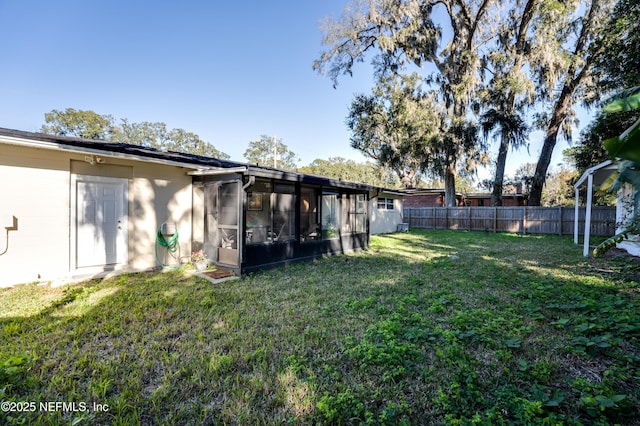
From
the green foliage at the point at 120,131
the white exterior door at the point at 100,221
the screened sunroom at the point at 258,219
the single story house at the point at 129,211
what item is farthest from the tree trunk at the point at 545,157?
the green foliage at the point at 120,131

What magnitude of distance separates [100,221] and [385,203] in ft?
41.9

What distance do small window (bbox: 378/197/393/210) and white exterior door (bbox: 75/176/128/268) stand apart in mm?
11833

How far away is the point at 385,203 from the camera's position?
1566cm

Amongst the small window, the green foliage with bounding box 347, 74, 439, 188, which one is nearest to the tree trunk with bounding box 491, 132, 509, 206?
the green foliage with bounding box 347, 74, 439, 188

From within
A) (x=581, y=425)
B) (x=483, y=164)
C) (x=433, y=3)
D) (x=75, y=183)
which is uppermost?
(x=433, y=3)

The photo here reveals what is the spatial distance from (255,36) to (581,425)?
48.0 ft

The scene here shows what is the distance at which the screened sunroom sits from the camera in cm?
589

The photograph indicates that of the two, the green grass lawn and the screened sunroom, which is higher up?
the screened sunroom

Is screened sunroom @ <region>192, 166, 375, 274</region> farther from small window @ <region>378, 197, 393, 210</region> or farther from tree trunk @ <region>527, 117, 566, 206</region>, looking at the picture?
tree trunk @ <region>527, 117, 566, 206</region>

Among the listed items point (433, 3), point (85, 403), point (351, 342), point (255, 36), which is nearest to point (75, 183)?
point (85, 403)

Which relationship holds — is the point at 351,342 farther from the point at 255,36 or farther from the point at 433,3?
the point at 433,3

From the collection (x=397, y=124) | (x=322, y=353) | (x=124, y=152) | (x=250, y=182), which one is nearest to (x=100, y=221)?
(x=124, y=152)

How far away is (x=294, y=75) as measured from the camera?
57.7 ft

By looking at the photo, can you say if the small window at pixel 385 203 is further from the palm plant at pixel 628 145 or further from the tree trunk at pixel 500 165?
the palm plant at pixel 628 145
